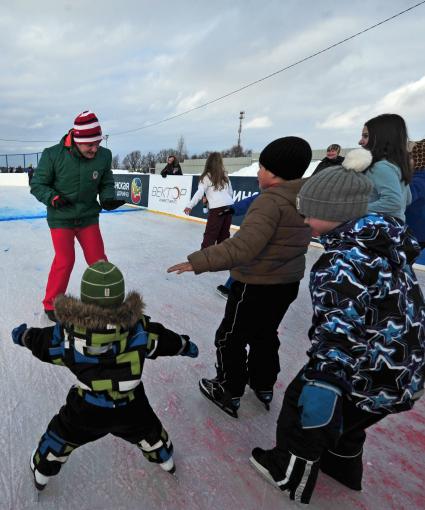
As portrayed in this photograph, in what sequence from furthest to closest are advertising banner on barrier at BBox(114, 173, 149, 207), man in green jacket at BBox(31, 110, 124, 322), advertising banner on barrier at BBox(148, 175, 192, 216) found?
1. advertising banner on barrier at BBox(114, 173, 149, 207)
2. advertising banner on barrier at BBox(148, 175, 192, 216)
3. man in green jacket at BBox(31, 110, 124, 322)

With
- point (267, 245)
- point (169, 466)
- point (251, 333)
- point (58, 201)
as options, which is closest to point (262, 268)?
point (267, 245)

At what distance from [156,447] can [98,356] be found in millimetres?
406

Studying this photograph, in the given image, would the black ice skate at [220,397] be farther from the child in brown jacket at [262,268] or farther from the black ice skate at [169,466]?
the black ice skate at [169,466]

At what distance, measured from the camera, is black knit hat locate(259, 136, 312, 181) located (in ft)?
4.27

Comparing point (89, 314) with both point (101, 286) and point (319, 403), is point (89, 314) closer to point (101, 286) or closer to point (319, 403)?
point (101, 286)

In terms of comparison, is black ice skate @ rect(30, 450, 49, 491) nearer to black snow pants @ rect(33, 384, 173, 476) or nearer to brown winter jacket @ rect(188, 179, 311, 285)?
black snow pants @ rect(33, 384, 173, 476)

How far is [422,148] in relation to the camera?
2029mm

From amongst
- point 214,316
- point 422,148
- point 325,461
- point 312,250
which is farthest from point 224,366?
point 312,250

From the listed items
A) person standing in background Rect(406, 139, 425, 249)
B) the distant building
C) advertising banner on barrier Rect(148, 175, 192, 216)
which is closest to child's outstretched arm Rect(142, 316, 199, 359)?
person standing in background Rect(406, 139, 425, 249)

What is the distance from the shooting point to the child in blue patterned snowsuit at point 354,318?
842 mm

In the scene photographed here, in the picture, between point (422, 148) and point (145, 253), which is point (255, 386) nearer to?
point (422, 148)

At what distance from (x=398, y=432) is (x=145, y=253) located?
3.38 metres

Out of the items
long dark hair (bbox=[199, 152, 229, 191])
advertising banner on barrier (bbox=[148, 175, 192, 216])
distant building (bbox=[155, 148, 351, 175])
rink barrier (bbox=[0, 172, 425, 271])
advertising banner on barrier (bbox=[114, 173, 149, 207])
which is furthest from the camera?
distant building (bbox=[155, 148, 351, 175])

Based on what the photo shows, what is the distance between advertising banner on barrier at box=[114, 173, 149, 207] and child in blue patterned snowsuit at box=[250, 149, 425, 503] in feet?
27.3
